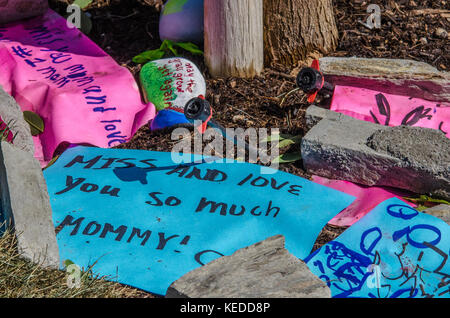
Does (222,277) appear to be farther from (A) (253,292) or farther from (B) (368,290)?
(B) (368,290)

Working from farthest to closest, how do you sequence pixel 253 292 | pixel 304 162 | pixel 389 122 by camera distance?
pixel 389 122 < pixel 304 162 < pixel 253 292

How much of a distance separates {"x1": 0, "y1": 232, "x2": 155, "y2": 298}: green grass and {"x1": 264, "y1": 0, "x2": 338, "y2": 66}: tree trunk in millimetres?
1856

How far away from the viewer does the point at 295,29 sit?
3.23m

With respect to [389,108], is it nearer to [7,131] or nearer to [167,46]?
[167,46]

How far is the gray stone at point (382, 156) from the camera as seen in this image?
231cm

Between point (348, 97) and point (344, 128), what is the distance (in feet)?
1.23

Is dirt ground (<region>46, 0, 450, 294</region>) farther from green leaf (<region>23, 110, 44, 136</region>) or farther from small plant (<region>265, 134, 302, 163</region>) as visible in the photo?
green leaf (<region>23, 110, 44, 136</region>)

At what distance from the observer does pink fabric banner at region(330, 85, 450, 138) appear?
109 inches

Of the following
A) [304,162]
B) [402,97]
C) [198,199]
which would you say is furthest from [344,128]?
[198,199]

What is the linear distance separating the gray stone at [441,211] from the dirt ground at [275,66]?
2.00 ft

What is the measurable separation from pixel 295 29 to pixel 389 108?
2.52ft

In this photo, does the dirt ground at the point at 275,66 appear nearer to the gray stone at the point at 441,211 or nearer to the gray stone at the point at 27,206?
the gray stone at the point at 441,211

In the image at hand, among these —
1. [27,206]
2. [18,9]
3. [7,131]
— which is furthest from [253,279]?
[18,9]

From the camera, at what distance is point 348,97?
9.53 ft
